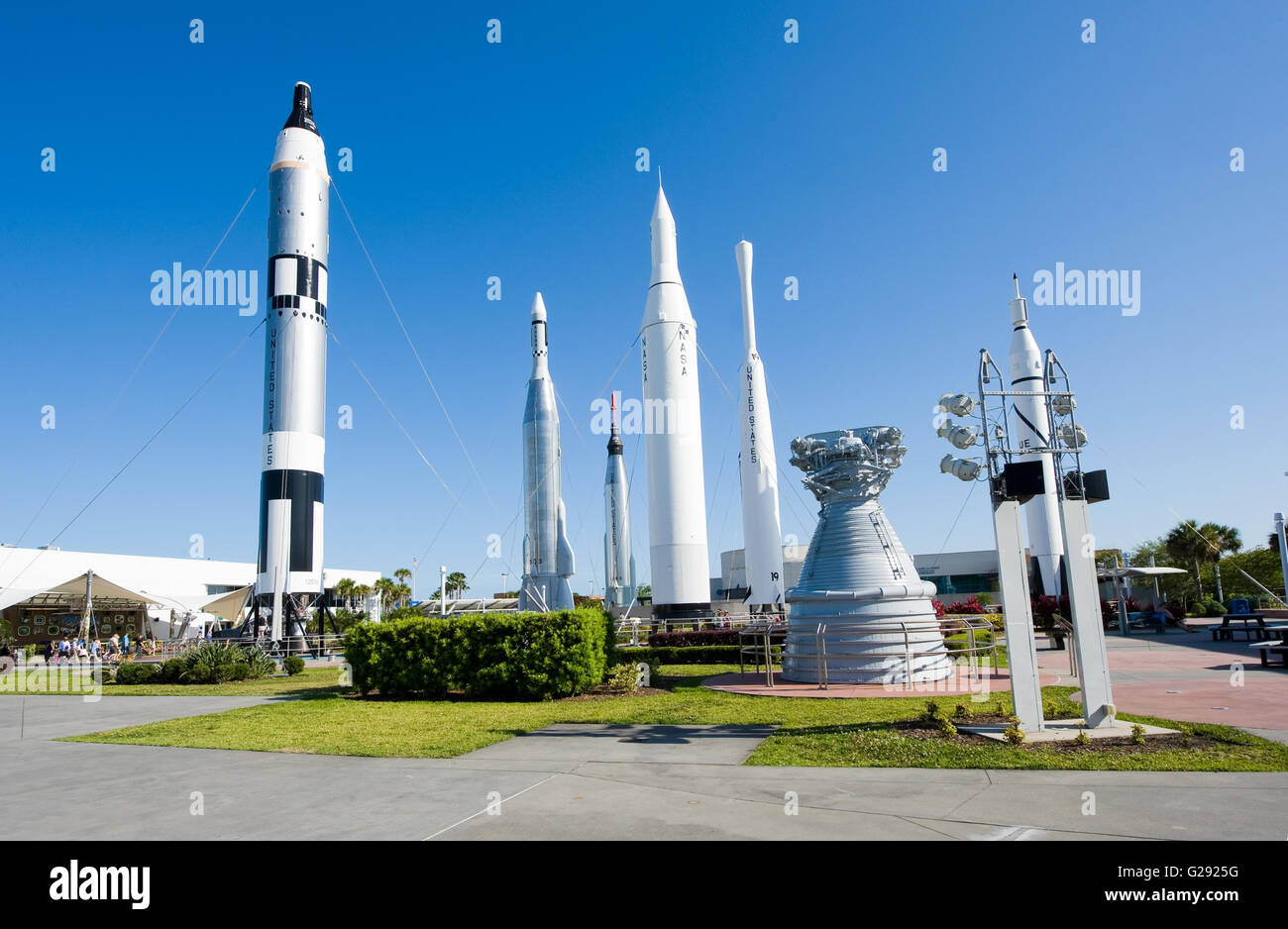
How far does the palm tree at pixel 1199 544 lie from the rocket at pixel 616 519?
37640 millimetres

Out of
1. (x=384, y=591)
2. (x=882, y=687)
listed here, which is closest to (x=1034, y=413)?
(x=882, y=687)

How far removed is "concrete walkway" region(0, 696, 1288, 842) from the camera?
Answer: 5750mm

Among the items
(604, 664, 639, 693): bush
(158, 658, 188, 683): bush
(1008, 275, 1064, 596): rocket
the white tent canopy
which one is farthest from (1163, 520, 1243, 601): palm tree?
the white tent canopy

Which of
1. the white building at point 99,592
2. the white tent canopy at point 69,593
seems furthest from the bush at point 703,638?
the white tent canopy at point 69,593

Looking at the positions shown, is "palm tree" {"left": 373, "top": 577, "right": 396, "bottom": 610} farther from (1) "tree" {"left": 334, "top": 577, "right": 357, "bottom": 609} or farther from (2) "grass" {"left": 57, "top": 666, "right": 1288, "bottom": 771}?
(2) "grass" {"left": 57, "top": 666, "right": 1288, "bottom": 771}

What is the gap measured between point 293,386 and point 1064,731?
29.2m

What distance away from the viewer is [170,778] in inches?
327

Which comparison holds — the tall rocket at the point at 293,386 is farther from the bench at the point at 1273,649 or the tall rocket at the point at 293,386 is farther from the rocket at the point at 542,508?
the bench at the point at 1273,649

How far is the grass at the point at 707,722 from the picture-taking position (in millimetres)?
8086

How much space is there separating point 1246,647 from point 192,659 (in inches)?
1235

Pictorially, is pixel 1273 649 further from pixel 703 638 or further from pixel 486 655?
pixel 486 655

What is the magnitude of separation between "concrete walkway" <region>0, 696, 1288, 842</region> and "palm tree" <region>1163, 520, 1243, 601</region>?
49.3 m

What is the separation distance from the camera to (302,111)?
1297 inches
